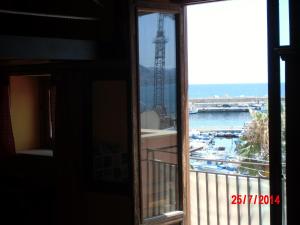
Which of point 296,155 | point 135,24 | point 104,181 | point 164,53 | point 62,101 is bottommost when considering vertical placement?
point 104,181

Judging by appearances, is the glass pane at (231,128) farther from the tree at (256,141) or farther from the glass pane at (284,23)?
the glass pane at (284,23)

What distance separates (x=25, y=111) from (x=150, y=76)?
94.1 inches

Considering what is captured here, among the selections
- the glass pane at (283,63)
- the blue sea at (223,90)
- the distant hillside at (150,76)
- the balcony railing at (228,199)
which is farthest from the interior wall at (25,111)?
the blue sea at (223,90)

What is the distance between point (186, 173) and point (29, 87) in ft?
8.48

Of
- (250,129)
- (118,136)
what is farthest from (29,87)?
(250,129)

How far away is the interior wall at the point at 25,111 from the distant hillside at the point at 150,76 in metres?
2.27

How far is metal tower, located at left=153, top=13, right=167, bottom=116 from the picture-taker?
343cm

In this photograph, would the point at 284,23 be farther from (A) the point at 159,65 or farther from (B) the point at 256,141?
(B) the point at 256,141

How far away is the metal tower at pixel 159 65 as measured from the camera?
3.43 metres

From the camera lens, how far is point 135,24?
Answer: 128 inches

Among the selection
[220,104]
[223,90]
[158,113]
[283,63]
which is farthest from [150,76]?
[223,90]

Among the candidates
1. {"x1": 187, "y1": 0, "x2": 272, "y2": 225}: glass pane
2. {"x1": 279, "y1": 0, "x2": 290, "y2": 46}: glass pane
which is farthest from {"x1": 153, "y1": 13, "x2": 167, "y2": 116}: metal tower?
{"x1": 279, "y1": 0, "x2": 290, "y2": 46}: glass pane

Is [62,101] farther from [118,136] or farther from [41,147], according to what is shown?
[41,147]

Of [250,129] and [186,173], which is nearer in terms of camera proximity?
[186,173]
